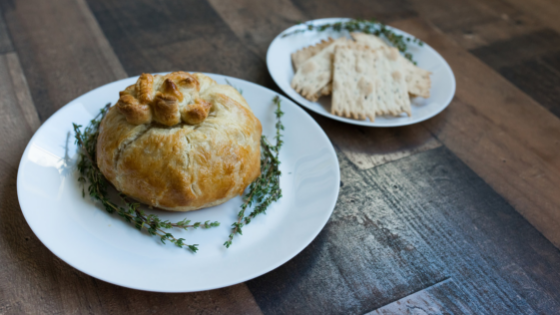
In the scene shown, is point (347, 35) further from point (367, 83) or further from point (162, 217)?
point (162, 217)

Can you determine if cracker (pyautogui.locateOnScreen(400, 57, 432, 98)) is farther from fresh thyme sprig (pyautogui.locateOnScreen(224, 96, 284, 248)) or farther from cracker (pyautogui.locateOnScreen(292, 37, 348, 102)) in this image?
fresh thyme sprig (pyautogui.locateOnScreen(224, 96, 284, 248))

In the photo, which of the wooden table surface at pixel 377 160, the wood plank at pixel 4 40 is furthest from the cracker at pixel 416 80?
the wood plank at pixel 4 40

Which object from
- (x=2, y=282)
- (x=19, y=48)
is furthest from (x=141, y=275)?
(x=19, y=48)

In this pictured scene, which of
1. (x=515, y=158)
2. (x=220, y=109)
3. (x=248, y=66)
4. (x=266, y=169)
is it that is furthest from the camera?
(x=248, y=66)

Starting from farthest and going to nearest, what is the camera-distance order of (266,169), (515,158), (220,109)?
(515,158) < (266,169) < (220,109)

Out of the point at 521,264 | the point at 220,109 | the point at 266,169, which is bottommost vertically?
the point at 521,264

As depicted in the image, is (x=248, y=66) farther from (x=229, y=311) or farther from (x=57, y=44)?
(x=229, y=311)

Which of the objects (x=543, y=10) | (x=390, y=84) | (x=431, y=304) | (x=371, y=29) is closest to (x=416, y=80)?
(x=390, y=84)
